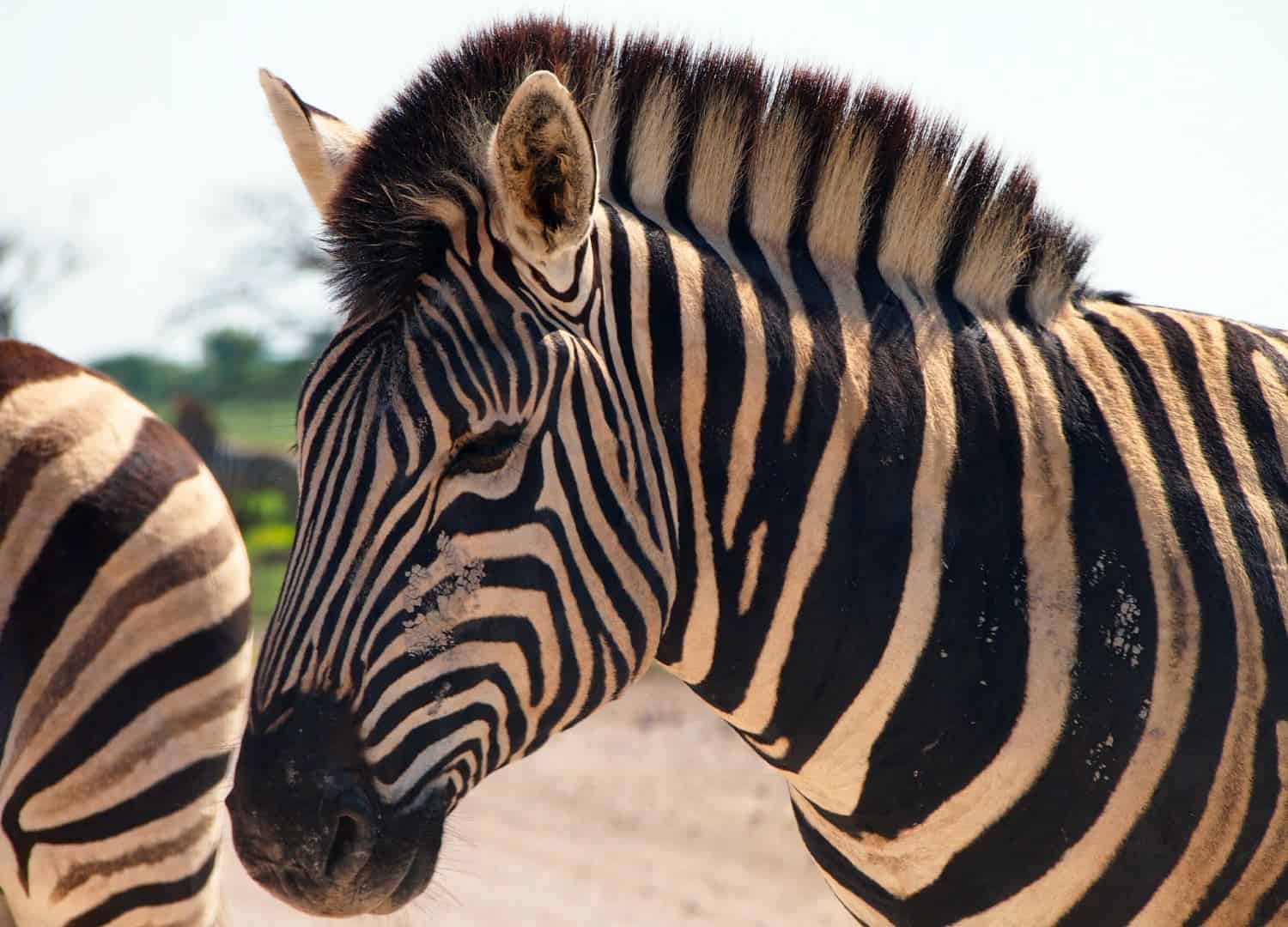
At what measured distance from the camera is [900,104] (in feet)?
9.96

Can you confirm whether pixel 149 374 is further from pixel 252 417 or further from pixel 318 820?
pixel 318 820

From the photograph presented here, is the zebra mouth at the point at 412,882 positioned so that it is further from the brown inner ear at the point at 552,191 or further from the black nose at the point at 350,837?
the brown inner ear at the point at 552,191

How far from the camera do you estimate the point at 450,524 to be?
7.93 ft

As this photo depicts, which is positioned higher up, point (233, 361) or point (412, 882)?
point (412, 882)

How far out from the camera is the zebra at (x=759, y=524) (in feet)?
7.94

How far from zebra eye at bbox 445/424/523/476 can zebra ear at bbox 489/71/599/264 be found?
377mm

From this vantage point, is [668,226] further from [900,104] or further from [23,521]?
[23,521]

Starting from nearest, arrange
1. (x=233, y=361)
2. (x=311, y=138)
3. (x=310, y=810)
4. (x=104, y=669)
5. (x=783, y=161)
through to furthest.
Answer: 1. (x=310, y=810)
2. (x=783, y=161)
3. (x=311, y=138)
4. (x=104, y=669)
5. (x=233, y=361)

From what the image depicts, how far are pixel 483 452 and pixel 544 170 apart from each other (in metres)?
0.59

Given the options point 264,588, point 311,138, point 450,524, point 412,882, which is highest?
point 311,138

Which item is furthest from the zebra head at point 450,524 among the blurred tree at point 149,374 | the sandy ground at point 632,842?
the blurred tree at point 149,374

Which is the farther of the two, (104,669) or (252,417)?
(252,417)

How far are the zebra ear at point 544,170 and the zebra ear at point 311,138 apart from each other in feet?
2.16

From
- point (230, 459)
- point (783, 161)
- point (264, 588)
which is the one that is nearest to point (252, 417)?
point (230, 459)
